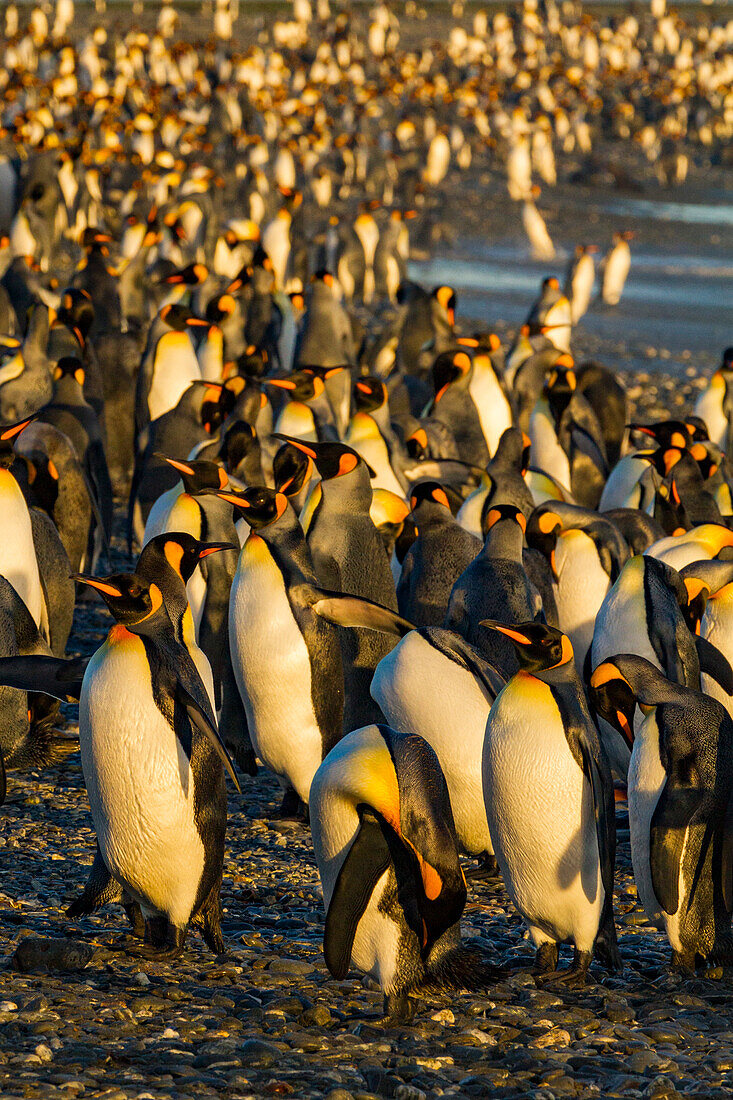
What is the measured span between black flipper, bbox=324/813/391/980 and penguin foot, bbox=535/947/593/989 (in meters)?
0.58

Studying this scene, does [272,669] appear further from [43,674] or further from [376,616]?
[43,674]

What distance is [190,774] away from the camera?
3.86m

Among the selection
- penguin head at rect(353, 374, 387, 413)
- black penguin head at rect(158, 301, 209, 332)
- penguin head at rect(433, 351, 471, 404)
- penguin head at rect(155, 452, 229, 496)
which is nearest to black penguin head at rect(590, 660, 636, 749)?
penguin head at rect(155, 452, 229, 496)

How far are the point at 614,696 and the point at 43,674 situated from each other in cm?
167

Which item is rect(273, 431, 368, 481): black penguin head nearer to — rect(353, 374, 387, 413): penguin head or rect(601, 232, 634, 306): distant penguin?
rect(353, 374, 387, 413): penguin head

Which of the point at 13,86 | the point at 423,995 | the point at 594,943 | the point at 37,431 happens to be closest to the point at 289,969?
the point at 423,995

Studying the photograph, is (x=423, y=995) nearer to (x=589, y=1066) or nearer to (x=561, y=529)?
(x=589, y=1066)

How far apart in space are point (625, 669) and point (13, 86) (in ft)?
92.5

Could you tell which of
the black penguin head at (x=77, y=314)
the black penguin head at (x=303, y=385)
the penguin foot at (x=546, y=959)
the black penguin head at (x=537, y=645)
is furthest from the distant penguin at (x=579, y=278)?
the penguin foot at (x=546, y=959)

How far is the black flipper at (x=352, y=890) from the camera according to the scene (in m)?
3.42

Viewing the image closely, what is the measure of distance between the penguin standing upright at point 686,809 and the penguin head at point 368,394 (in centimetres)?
377

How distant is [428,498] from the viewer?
571 centimetres

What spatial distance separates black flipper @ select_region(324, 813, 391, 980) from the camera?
3.42m

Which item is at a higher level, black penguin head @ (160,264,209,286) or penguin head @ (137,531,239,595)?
penguin head @ (137,531,239,595)
